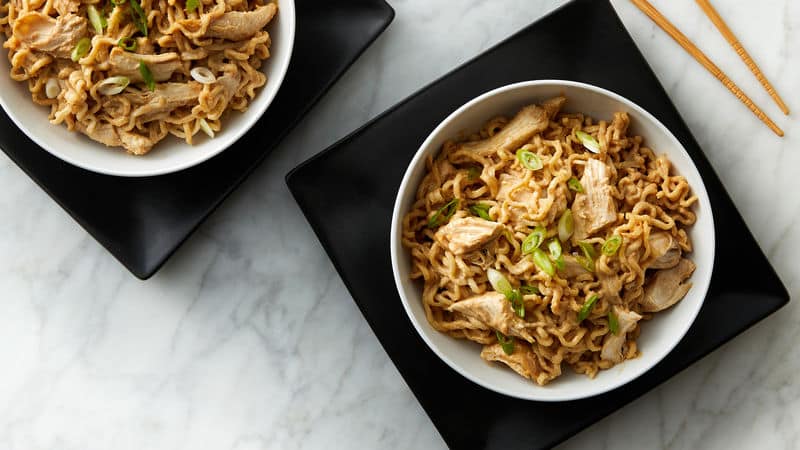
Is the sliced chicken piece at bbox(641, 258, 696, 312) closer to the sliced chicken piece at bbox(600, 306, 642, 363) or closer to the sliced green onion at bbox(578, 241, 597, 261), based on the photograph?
the sliced chicken piece at bbox(600, 306, 642, 363)

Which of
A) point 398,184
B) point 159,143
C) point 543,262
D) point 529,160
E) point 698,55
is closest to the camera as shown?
point 543,262

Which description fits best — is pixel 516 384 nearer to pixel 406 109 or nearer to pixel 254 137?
pixel 406 109


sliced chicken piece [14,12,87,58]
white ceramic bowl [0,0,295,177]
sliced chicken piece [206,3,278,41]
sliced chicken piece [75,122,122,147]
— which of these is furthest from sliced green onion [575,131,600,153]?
sliced chicken piece [14,12,87,58]

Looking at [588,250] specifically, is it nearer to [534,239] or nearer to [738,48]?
[534,239]

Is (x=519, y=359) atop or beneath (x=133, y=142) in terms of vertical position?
beneath

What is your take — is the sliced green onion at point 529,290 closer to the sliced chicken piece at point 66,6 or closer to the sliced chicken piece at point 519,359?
the sliced chicken piece at point 519,359

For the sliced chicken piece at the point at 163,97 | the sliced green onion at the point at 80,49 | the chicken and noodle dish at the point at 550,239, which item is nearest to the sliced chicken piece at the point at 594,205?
the chicken and noodle dish at the point at 550,239

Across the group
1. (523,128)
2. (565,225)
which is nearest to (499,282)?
(565,225)
